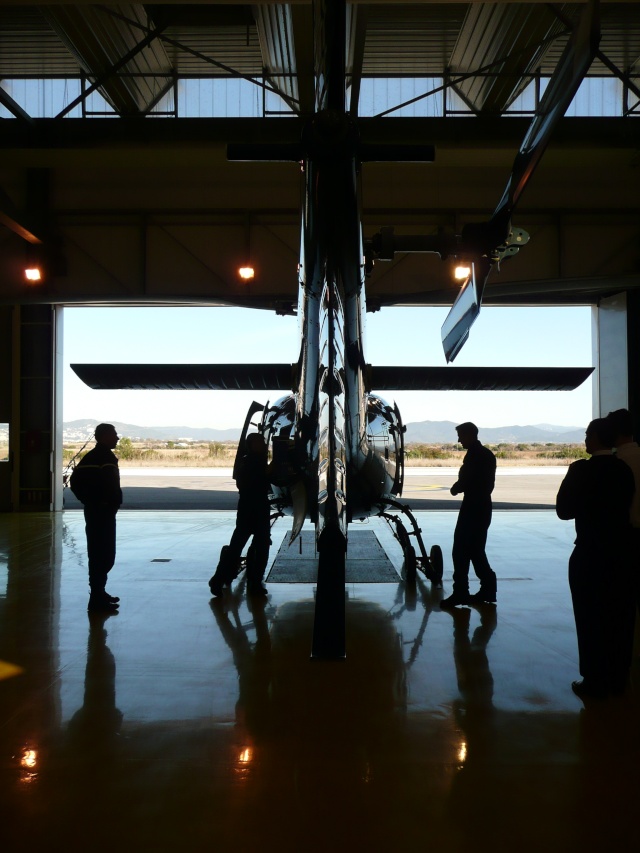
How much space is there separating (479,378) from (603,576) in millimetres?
6486

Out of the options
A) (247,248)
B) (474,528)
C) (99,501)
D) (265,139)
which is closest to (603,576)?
(474,528)

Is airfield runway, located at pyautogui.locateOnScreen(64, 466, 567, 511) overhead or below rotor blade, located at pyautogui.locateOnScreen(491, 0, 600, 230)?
below

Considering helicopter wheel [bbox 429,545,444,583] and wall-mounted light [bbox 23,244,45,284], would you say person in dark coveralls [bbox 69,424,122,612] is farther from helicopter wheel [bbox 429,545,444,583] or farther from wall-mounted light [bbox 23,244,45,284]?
wall-mounted light [bbox 23,244,45,284]

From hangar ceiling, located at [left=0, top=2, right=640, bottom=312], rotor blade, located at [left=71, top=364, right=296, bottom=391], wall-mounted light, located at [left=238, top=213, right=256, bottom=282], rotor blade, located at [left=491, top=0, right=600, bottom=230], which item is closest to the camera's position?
rotor blade, located at [left=491, top=0, right=600, bottom=230]

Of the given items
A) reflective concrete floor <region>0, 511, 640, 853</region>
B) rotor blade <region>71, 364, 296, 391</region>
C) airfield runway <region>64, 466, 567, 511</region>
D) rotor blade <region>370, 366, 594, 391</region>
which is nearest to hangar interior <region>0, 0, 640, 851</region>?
reflective concrete floor <region>0, 511, 640, 853</region>

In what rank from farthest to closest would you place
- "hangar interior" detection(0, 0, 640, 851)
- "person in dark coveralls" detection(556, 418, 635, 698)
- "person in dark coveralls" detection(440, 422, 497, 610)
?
"person in dark coveralls" detection(440, 422, 497, 610) → "person in dark coveralls" detection(556, 418, 635, 698) → "hangar interior" detection(0, 0, 640, 851)

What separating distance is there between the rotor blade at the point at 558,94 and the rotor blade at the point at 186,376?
5.58 m

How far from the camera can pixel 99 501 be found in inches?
217

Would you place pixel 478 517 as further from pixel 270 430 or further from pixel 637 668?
pixel 270 430

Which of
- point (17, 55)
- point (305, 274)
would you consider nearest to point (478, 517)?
point (305, 274)

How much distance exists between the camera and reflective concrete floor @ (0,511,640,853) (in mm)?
2344

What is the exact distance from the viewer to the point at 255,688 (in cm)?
377

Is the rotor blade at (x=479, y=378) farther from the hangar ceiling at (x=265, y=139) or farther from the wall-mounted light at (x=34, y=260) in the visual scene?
the wall-mounted light at (x=34, y=260)

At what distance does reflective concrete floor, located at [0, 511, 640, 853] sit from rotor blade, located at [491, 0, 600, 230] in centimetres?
229
